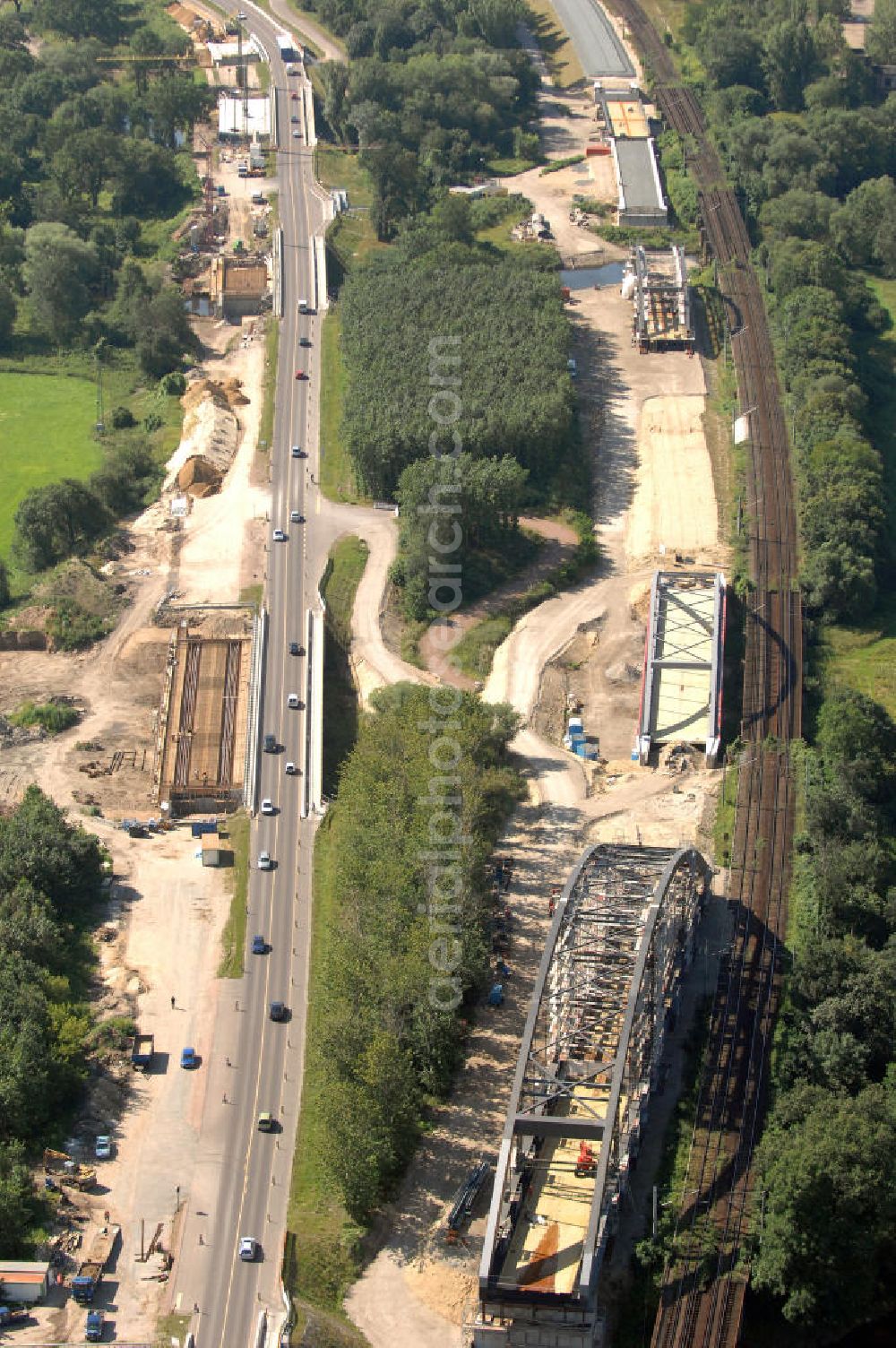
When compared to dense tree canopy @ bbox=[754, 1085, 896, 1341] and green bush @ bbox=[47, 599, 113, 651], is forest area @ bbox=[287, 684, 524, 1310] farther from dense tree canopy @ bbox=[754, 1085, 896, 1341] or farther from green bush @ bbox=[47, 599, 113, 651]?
green bush @ bbox=[47, 599, 113, 651]

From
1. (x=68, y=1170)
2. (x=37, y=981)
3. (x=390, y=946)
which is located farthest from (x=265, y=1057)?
(x=37, y=981)

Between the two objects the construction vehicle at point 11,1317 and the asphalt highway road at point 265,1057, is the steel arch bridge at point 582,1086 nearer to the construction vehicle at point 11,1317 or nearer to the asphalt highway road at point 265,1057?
the asphalt highway road at point 265,1057

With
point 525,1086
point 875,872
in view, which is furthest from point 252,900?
point 875,872

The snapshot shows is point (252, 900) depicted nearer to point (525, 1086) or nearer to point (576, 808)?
point (576, 808)

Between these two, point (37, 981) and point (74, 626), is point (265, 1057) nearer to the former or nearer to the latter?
point (37, 981)

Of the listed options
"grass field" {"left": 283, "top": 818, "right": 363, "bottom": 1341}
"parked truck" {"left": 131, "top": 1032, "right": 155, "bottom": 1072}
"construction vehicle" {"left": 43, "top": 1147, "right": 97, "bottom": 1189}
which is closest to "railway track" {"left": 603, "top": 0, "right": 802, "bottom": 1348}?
"grass field" {"left": 283, "top": 818, "right": 363, "bottom": 1341}

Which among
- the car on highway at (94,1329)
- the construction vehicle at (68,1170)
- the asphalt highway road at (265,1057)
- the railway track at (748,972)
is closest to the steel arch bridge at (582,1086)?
the railway track at (748,972)
